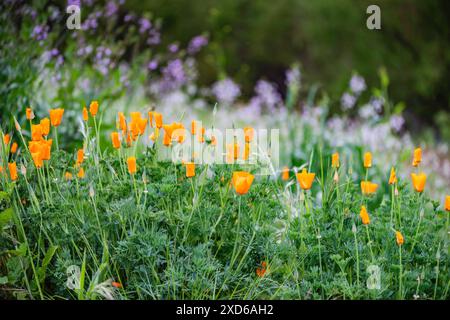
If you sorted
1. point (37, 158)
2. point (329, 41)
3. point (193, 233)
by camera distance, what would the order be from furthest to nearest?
point (329, 41)
point (193, 233)
point (37, 158)

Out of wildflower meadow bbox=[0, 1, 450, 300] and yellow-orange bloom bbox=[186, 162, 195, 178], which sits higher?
yellow-orange bloom bbox=[186, 162, 195, 178]

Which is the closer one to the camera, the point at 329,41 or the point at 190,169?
the point at 190,169

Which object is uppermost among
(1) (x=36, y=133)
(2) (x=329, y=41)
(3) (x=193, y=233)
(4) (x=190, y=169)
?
(2) (x=329, y=41)

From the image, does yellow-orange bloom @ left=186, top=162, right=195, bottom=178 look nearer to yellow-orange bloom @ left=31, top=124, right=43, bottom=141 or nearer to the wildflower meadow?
the wildflower meadow

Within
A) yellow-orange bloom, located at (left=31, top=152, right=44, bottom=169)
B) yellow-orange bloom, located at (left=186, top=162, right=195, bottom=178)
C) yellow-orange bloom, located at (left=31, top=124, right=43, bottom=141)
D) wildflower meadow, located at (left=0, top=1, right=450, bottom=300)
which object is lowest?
wildflower meadow, located at (left=0, top=1, right=450, bottom=300)

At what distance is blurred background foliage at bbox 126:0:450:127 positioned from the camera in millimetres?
6910

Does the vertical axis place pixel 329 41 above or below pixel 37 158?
above

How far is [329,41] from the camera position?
24.2 feet

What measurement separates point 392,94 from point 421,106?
15.6 inches

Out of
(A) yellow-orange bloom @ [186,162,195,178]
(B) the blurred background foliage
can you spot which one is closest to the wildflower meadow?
(A) yellow-orange bloom @ [186,162,195,178]

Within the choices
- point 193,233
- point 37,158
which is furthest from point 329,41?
point 37,158

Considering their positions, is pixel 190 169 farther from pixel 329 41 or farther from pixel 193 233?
pixel 329 41
